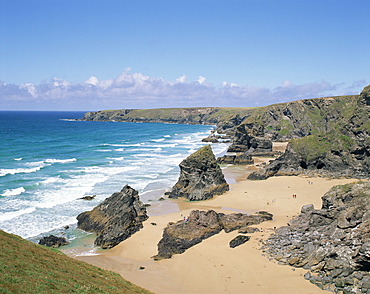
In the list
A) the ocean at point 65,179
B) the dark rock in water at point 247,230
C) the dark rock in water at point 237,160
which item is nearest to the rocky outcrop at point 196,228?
the dark rock in water at point 247,230

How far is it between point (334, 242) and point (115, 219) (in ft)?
70.4

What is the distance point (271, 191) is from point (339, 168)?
1757cm

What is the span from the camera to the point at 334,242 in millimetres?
24422

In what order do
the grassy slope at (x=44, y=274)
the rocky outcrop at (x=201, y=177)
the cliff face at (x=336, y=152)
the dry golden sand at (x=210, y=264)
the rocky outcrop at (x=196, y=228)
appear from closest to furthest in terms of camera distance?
the grassy slope at (x=44, y=274) → the dry golden sand at (x=210, y=264) → the rocky outcrop at (x=196, y=228) → the rocky outcrop at (x=201, y=177) → the cliff face at (x=336, y=152)

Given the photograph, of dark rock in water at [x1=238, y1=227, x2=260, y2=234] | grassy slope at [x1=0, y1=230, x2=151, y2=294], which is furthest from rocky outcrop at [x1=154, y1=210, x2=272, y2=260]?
grassy slope at [x1=0, y1=230, x2=151, y2=294]

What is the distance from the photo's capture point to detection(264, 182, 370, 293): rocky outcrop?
21438mm

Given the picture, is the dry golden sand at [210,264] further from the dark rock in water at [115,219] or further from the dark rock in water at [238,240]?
the dark rock in water at [115,219]

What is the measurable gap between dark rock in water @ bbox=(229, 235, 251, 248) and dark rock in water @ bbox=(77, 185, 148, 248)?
1111cm

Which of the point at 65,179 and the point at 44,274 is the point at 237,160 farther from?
the point at 44,274

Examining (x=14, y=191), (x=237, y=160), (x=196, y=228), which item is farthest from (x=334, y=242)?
(x=237, y=160)

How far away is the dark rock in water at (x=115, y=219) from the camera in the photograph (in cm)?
3272

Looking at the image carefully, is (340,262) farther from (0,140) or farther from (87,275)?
(0,140)

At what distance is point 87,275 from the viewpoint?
18766 millimetres

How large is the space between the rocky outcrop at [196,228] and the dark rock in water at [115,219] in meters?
4.62
